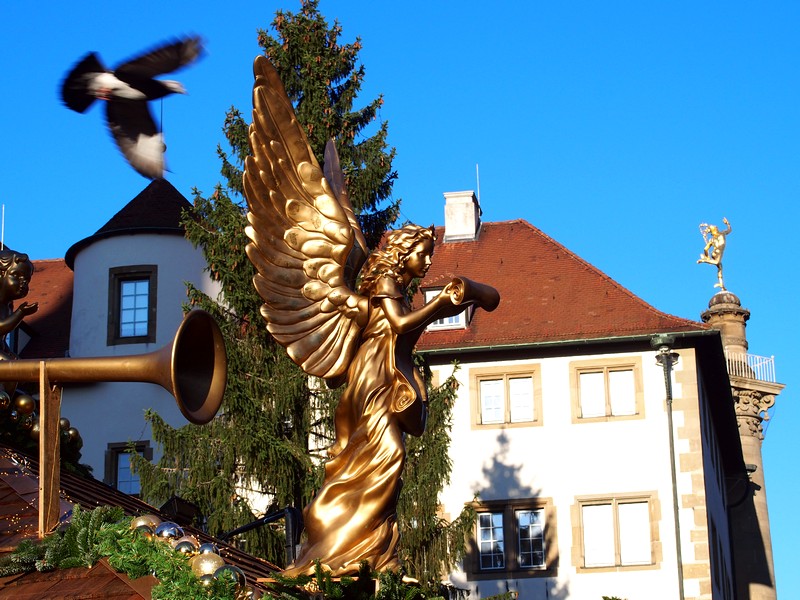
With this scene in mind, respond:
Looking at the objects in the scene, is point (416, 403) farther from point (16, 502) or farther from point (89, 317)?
point (89, 317)

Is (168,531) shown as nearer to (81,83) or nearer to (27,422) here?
(27,422)

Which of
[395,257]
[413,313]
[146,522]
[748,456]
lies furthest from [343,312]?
[748,456]

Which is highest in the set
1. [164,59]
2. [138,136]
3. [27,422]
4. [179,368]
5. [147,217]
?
[147,217]

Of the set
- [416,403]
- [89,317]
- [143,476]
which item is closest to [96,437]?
[89,317]

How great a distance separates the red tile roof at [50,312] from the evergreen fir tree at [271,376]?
32.3 feet

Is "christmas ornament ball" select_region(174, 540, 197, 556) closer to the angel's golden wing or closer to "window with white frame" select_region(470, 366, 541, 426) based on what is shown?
the angel's golden wing

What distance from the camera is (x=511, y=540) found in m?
39.1

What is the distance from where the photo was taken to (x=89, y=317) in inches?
1379

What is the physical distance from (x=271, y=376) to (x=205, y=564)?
19.0 metres

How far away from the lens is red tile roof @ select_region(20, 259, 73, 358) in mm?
38188

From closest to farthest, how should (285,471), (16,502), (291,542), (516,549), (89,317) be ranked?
(16,502)
(291,542)
(285,471)
(89,317)
(516,549)

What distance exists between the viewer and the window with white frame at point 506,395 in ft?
131

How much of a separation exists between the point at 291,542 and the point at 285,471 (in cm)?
1359

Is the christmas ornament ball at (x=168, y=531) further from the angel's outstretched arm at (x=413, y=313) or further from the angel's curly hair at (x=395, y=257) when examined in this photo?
the angel's curly hair at (x=395, y=257)
